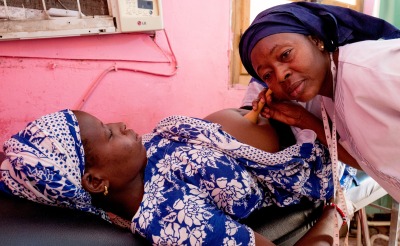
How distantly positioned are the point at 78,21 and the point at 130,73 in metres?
0.42

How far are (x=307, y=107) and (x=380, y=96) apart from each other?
20.8 inches

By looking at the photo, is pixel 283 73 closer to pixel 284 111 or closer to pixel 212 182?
pixel 284 111

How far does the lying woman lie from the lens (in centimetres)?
83

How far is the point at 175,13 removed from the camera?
1978 mm

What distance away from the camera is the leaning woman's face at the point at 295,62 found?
3.60 ft

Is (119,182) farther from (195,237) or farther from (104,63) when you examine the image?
(104,63)

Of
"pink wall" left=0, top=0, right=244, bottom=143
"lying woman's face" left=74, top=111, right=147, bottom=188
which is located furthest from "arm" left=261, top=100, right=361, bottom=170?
"pink wall" left=0, top=0, right=244, bottom=143

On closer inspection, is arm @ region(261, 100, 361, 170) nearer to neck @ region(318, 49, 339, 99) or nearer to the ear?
neck @ region(318, 49, 339, 99)

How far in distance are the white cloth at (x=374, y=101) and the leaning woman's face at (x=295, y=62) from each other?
74mm

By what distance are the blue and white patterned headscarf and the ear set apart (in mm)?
18

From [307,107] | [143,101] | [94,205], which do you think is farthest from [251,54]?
[143,101]

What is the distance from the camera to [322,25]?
3.82 ft

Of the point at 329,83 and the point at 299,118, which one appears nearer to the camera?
the point at 329,83

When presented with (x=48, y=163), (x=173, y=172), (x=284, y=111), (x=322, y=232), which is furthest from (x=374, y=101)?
(x=48, y=163)
